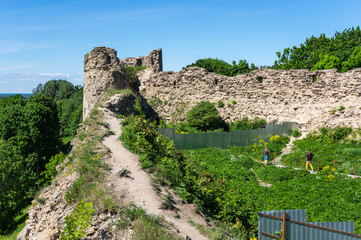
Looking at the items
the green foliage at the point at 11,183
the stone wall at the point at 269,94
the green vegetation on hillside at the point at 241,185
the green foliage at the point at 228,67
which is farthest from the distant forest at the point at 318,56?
the green foliage at the point at 11,183

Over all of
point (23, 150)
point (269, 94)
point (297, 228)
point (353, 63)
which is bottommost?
point (23, 150)

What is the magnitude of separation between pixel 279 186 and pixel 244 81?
413 inches

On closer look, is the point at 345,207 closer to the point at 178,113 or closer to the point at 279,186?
the point at 279,186

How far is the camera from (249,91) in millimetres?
22031

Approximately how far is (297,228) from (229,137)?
40.8 ft

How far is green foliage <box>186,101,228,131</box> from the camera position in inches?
827

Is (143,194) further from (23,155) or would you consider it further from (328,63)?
(328,63)

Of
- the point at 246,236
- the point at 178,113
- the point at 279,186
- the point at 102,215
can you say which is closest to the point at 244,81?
the point at 178,113

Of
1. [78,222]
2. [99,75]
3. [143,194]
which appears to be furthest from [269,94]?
[78,222]

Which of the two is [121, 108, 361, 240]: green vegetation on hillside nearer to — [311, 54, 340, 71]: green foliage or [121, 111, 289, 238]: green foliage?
[121, 111, 289, 238]: green foliage

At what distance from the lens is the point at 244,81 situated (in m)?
22.2

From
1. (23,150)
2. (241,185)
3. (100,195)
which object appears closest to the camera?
(100,195)

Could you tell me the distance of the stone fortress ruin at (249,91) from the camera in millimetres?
19328

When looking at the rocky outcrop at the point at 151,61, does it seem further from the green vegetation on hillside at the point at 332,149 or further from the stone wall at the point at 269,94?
the green vegetation on hillside at the point at 332,149
